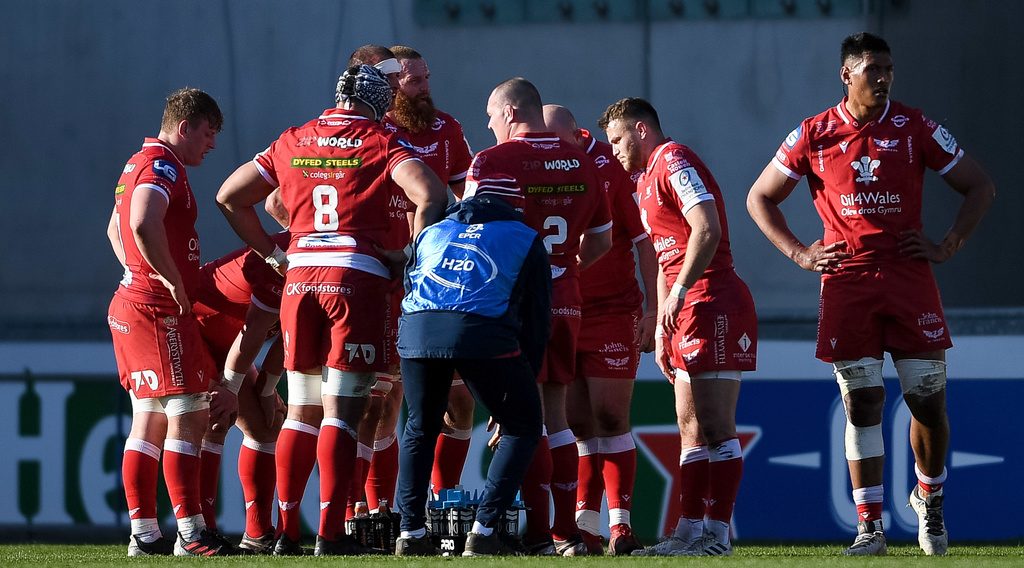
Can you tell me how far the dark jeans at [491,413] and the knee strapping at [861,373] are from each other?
1.47 metres

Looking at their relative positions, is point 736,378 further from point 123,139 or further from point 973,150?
point 123,139

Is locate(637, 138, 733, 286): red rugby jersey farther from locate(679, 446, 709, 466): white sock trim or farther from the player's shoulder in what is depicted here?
the player's shoulder

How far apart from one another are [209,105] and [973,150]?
4.66 metres

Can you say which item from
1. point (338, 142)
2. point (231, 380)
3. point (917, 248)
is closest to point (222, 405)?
point (231, 380)

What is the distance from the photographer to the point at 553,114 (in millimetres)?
6914

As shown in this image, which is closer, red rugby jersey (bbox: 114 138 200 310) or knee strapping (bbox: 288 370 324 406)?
knee strapping (bbox: 288 370 324 406)

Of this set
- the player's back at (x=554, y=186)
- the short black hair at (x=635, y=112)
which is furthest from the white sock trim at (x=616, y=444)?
the short black hair at (x=635, y=112)

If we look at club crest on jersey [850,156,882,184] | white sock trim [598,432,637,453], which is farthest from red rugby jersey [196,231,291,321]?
club crest on jersey [850,156,882,184]

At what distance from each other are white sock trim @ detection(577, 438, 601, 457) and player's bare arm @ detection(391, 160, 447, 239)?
147 centimetres

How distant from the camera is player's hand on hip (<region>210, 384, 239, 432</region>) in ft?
22.9

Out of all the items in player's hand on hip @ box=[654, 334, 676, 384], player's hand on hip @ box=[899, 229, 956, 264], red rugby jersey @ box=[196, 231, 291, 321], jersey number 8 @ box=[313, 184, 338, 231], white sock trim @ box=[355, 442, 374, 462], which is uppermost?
jersey number 8 @ box=[313, 184, 338, 231]

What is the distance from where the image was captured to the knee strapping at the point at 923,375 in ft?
21.1

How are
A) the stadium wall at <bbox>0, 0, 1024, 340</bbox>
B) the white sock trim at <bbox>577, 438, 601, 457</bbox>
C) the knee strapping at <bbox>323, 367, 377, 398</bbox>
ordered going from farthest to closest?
the stadium wall at <bbox>0, 0, 1024, 340</bbox> → the white sock trim at <bbox>577, 438, 601, 457</bbox> → the knee strapping at <bbox>323, 367, 377, 398</bbox>

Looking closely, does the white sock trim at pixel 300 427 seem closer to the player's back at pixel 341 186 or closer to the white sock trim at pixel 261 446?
the player's back at pixel 341 186
